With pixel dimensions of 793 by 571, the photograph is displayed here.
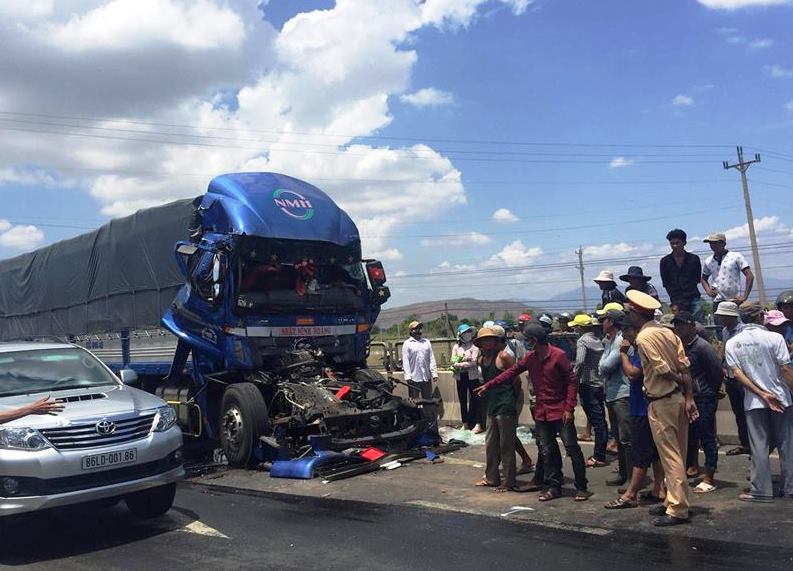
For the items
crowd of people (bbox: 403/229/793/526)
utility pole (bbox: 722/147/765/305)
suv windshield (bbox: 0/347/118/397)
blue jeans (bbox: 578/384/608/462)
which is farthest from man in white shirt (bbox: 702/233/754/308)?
utility pole (bbox: 722/147/765/305)

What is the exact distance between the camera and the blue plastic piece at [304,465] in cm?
826

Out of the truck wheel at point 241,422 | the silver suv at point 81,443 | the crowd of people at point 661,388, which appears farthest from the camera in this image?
→ the truck wheel at point 241,422

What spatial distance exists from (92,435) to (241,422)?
335 cm

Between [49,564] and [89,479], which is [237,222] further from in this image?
[49,564]

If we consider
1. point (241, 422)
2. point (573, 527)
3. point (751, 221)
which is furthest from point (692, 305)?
point (751, 221)

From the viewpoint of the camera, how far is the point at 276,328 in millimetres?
9508

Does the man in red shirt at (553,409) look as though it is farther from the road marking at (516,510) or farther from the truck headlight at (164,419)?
the truck headlight at (164,419)

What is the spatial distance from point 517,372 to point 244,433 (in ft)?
12.0

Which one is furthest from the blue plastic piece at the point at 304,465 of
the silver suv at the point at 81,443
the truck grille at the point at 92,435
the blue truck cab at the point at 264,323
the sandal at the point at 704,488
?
the sandal at the point at 704,488

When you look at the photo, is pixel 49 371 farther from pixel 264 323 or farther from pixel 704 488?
pixel 704 488

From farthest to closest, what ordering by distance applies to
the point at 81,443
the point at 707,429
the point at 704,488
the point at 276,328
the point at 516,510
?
the point at 276,328 → the point at 707,429 → the point at 704,488 → the point at 516,510 → the point at 81,443

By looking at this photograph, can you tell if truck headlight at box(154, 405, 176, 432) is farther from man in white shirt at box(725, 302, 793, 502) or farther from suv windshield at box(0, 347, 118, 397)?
man in white shirt at box(725, 302, 793, 502)

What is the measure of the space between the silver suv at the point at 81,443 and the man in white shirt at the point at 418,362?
220 inches

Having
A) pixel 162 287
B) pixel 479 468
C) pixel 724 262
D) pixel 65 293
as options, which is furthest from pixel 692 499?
pixel 65 293
